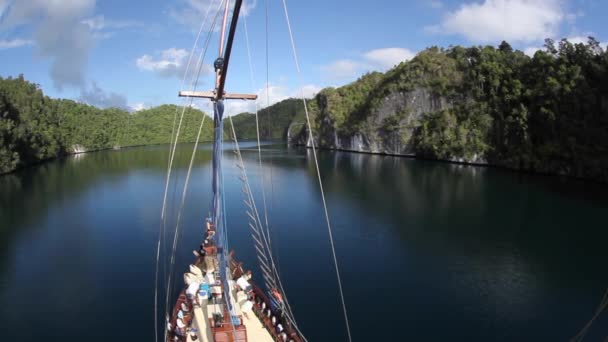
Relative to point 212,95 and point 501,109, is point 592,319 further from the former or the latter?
point 501,109

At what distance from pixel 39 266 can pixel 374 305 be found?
19066 mm

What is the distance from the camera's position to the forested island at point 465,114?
55.6m

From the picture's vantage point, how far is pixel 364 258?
25.1 m

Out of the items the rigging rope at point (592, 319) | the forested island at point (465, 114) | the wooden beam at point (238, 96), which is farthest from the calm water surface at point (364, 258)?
the forested island at point (465, 114)

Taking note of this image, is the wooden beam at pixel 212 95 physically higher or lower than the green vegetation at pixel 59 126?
lower

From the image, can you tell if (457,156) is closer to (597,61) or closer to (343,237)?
(597,61)

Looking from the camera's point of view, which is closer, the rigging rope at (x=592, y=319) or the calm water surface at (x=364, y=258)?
the rigging rope at (x=592, y=319)

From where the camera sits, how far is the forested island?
55.6m

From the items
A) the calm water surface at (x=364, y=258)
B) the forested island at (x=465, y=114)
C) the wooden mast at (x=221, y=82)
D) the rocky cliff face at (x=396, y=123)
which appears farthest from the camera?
the rocky cliff face at (x=396, y=123)

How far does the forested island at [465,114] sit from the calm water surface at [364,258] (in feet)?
36.6

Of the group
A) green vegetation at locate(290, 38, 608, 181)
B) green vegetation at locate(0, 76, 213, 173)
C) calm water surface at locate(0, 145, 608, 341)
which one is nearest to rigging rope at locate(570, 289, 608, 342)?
calm water surface at locate(0, 145, 608, 341)

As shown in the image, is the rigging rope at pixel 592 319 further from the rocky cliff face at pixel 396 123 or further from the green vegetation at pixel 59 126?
Answer: the rocky cliff face at pixel 396 123

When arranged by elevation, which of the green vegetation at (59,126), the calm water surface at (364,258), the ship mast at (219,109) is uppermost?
the green vegetation at (59,126)

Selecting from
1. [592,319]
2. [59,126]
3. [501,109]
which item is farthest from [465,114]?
[59,126]
